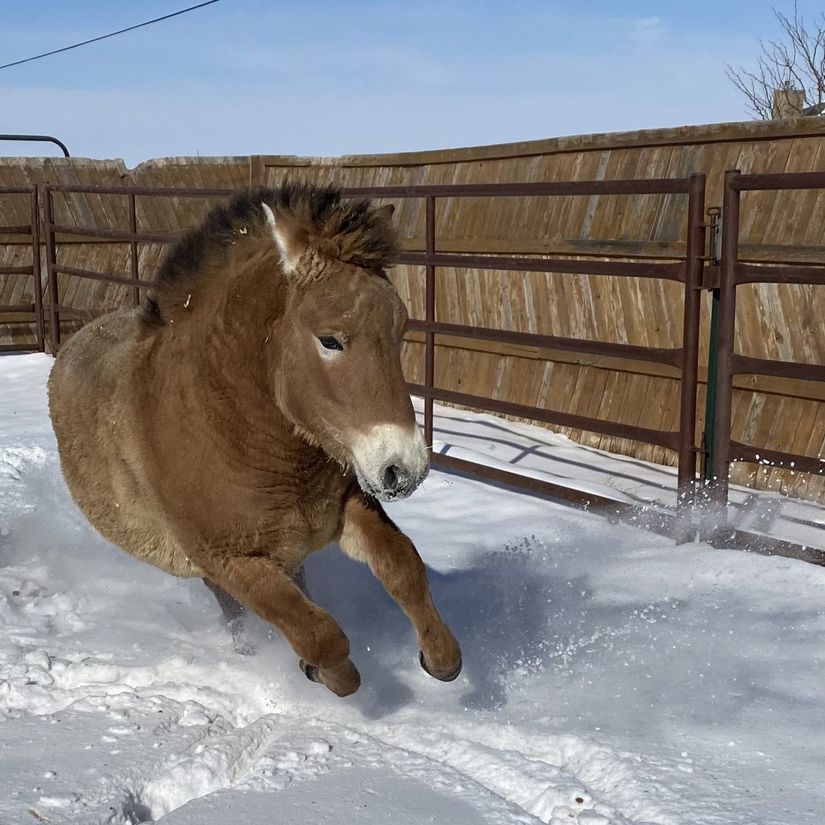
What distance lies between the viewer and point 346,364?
3010mm

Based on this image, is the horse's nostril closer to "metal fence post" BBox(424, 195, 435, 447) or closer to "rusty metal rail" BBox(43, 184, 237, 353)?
"metal fence post" BBox(424, 195, 435, 447)

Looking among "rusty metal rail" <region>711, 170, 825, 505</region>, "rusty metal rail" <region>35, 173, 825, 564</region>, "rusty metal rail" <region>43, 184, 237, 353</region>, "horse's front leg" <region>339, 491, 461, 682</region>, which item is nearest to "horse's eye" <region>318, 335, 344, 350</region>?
"horse's front leg" <region>339, 491, 461, 682</region>

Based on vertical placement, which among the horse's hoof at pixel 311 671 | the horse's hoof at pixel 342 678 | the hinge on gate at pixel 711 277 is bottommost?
the horse's hoof at pixel 311 671

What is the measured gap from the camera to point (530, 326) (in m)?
8.23

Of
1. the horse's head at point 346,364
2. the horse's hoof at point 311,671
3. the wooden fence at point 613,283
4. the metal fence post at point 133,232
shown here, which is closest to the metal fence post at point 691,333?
the wooden fence at point 613,283

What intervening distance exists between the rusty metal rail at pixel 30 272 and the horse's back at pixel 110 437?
7.27 m

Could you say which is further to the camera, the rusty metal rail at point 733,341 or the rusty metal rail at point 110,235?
the rusty metal rail at point 110,235

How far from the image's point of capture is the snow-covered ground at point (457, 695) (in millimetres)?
2832

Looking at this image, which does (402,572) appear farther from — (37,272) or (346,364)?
(37,272)

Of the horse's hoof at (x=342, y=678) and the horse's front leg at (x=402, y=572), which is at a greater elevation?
the horse's front leg at (x=402, y=572)

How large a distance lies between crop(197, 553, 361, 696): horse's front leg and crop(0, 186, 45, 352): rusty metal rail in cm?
891

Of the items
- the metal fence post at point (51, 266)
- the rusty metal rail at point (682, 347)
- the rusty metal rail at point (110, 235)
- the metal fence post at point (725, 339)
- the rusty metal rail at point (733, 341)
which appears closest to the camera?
the rusty metal rail at point (733, 341)

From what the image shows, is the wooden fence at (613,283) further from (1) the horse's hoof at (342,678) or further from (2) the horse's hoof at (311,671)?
(1) the horse's hoof at (342,678)

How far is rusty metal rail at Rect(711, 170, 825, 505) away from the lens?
456cm
